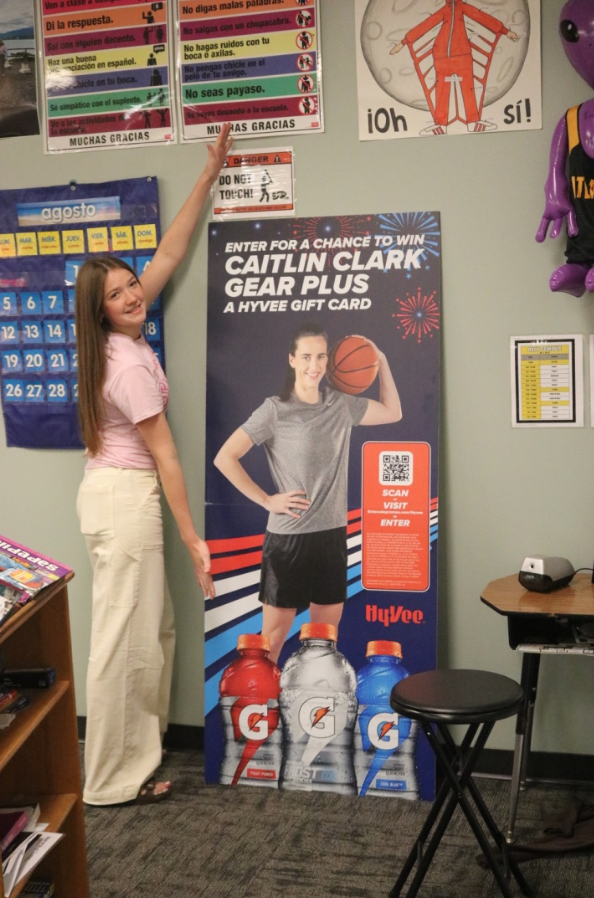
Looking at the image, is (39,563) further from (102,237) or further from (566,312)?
(566,312)

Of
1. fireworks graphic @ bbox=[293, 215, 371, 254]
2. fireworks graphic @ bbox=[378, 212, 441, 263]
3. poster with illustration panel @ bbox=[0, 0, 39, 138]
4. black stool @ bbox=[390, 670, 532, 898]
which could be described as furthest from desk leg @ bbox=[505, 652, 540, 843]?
poster with illustration panel @ bbox=[0, 0, 39, 138]

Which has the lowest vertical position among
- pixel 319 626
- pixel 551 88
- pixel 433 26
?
pixel 319 626

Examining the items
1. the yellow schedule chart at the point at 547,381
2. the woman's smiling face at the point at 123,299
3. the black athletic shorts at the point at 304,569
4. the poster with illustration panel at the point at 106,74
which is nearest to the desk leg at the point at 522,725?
the black athletic shorts at the point at 304,569

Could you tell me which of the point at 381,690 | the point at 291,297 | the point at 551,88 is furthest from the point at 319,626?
the point at 551,88

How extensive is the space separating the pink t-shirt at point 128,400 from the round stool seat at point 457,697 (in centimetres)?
117

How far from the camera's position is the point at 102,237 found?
3.21 meters

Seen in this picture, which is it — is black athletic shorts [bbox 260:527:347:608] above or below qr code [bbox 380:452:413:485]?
below

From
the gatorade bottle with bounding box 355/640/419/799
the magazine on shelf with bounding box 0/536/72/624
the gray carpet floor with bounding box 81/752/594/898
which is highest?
the magazine on shelf with bounding box 0/536/72/624

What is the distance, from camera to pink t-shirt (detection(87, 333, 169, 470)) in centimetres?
280

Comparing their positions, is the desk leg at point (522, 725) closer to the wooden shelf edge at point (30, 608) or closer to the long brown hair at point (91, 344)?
the wooden shelf edge at point (30, 608)

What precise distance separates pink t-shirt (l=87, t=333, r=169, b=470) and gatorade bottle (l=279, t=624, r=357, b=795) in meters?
0.82

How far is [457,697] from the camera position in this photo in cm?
212

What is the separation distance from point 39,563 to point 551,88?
2.10m

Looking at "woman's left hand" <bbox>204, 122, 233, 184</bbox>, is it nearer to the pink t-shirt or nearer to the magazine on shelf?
the pink t-shirt
